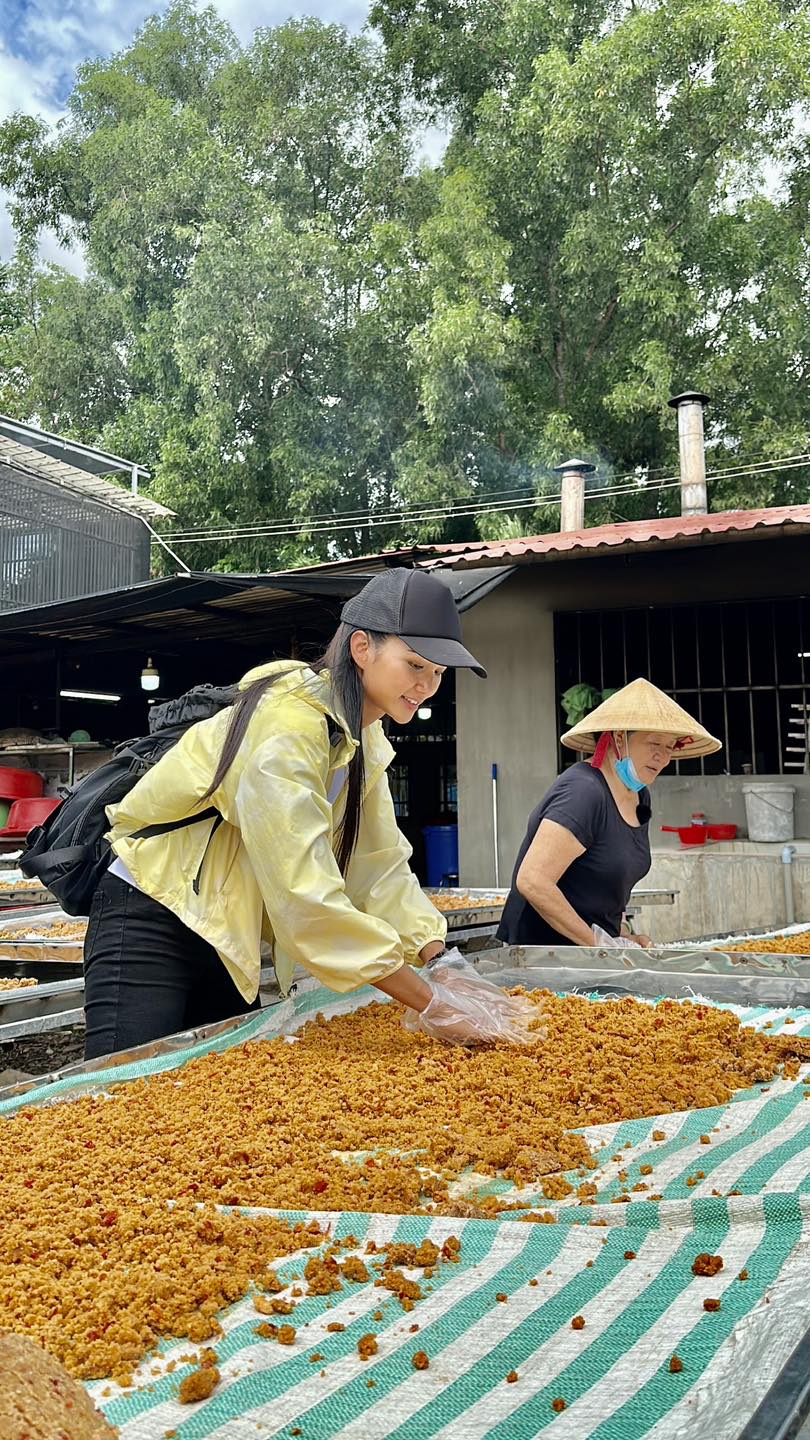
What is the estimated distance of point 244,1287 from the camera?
1092 mm

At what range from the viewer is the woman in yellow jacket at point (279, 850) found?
1.91 meters

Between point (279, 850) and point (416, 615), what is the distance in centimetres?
47

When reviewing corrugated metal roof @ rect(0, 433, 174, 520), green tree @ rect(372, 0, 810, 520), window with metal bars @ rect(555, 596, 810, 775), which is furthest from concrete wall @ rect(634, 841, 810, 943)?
corrugated metal roof @ rect(0, 433, 174, 520)

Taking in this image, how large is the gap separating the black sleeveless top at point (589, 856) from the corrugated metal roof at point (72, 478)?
13566mm

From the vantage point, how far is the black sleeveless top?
120 inches

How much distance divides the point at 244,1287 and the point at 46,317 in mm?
23432

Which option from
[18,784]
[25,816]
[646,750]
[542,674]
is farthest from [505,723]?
[646,750]

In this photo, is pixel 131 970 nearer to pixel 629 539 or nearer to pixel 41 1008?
pixel 41 1008

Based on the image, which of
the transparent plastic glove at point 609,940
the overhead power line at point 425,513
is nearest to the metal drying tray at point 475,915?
the transparent plastic glove at point 609,940

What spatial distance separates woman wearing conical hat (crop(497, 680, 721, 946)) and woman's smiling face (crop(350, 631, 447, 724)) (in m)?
1.07

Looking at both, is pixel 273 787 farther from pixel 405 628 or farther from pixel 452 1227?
pixel 452 1227

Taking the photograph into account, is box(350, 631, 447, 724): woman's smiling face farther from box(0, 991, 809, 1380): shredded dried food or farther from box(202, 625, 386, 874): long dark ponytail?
box(0, 991, 809, 1380): shredded dried food

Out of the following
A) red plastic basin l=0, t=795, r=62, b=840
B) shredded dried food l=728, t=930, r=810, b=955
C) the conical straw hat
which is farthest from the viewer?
red plastic basin l=0, t=795, r=62, b=840

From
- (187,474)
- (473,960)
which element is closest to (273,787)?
(473,960)
